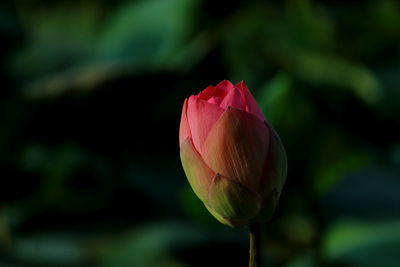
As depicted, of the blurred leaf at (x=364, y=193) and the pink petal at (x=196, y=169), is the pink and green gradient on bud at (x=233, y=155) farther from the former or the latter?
the blurred leaf at (x=364, y=193)

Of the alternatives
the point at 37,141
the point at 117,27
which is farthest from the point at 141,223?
the point at 117,27

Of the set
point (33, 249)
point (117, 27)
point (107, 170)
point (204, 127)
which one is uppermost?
point (117, 27)

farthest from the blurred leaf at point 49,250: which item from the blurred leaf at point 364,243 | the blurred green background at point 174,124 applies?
the blurred leaf at point 364,243

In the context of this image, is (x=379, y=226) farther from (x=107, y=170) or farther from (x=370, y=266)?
(x=107, y=170)

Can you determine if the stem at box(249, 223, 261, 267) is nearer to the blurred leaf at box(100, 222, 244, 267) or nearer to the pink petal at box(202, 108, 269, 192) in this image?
the pink petal at box(202, 108, 269, 192)

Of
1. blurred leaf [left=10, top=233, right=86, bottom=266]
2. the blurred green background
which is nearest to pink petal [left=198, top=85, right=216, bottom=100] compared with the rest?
the blurred green background

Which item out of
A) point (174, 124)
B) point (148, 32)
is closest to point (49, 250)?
point (174, 124)

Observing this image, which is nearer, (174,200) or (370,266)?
(370,266)

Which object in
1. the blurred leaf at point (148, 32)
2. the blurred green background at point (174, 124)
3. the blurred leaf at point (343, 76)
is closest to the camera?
the blurred green background at point (174, 124)
